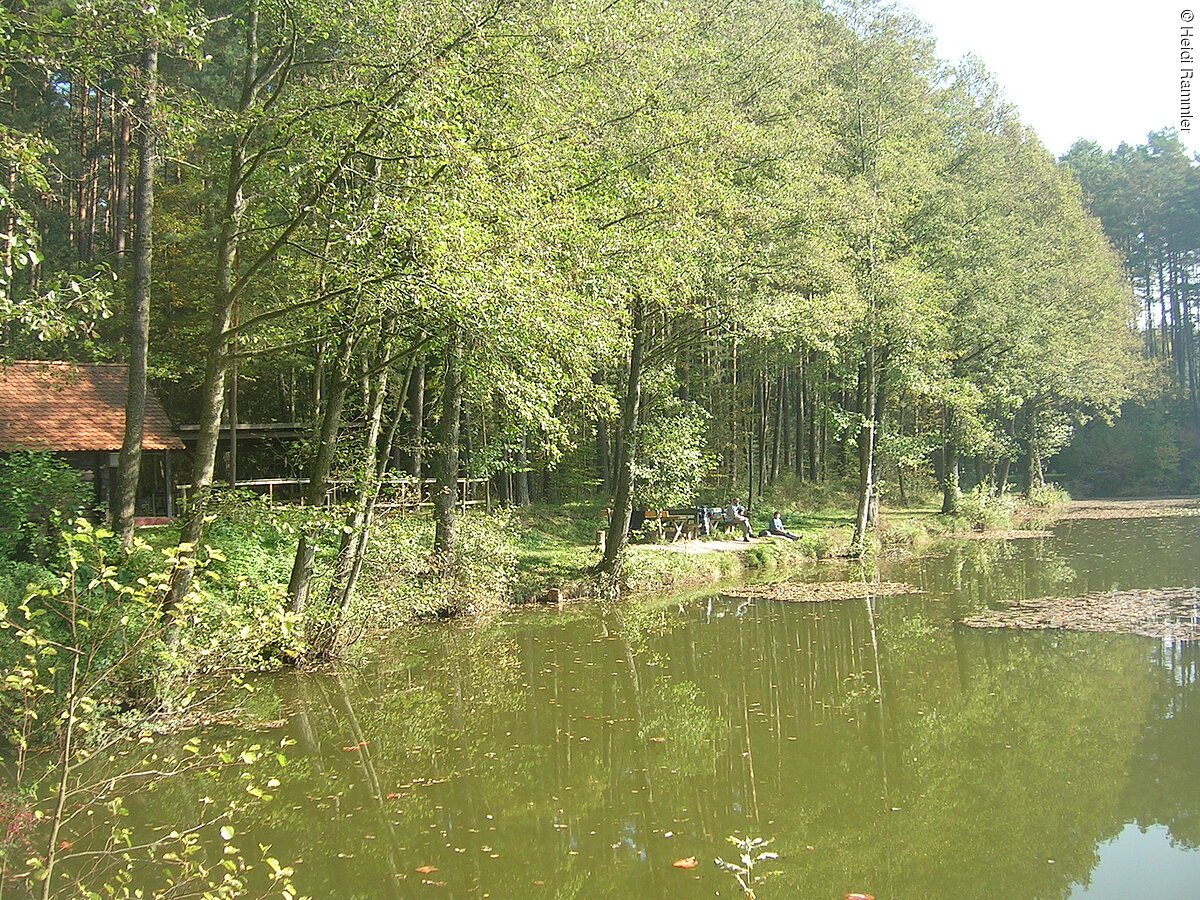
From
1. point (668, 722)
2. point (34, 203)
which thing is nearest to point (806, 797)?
point (668, 722)

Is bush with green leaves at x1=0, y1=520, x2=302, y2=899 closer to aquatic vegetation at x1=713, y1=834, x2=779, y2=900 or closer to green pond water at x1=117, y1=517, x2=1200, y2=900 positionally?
green pond water at x1=117, y1=517, x2=1200, y2=900

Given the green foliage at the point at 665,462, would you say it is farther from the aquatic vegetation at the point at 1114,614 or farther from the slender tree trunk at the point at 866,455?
the slender tree trunk at the point at 866,455

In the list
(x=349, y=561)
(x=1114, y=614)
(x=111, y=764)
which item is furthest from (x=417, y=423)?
(x=1114, y=614)

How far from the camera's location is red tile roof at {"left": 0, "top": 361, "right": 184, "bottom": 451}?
15.5 metres

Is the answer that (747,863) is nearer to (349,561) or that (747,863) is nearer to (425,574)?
(349,561)

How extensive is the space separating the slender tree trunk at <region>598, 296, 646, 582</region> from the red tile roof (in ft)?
27.2

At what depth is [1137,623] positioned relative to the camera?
1321 centimetres

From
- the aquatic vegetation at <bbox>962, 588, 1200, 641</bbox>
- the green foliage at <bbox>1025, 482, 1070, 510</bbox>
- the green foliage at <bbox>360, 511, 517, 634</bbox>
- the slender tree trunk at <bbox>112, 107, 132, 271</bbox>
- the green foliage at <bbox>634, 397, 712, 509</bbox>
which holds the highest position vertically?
the slender tree trunk at <bbox>112, 107, 132, 271</bbox>

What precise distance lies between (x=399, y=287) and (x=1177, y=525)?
27825 millimetres

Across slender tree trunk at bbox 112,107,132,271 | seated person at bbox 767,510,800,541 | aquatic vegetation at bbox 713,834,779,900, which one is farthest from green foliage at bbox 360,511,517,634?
slender tree trunk at bbox 112,107,132,271

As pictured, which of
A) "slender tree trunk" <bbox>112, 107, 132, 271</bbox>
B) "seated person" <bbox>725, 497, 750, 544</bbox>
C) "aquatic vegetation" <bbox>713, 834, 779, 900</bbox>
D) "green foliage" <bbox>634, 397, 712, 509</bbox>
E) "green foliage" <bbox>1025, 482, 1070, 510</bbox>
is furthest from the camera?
"green foliage" <bbox>1025, 482, 1070, 510</bbox>

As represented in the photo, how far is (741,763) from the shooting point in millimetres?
7973

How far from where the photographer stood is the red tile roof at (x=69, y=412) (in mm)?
15539

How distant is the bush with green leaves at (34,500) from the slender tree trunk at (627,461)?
8828 millimetres
